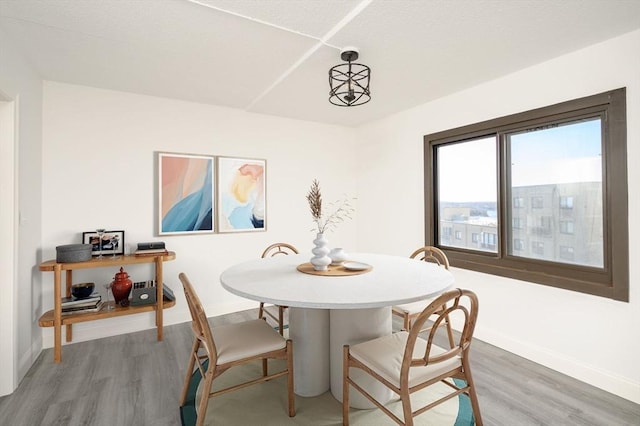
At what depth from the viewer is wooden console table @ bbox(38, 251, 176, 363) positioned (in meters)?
2.51

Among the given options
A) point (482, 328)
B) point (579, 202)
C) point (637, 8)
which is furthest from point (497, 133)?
point (482, 328)

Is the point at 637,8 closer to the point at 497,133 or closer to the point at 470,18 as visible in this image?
the point at 470,18

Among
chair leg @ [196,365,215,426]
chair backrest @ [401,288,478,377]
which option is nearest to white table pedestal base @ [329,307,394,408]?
chair backrest @ [401,288,478,377]

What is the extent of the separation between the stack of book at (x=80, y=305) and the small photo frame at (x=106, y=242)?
1.31 feet

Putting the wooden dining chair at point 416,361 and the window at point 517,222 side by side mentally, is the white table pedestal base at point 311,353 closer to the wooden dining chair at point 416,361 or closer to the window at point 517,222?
the wooden dining chair at point 416,361

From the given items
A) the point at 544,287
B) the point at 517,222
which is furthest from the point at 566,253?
the point at 517,222

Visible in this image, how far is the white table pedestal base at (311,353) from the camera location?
2.06 m

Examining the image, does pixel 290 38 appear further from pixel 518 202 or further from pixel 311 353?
pixel 518 202

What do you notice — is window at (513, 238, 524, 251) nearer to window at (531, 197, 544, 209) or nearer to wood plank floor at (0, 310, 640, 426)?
window at (531, 197, 544, 209)

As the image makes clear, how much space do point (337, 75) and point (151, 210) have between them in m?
2.25

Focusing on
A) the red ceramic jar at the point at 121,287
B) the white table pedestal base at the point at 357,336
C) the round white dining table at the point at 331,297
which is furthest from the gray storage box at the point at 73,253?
the white table pedestal base at the point at 357,336

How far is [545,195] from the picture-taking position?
2.59 metres

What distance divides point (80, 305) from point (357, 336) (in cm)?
236

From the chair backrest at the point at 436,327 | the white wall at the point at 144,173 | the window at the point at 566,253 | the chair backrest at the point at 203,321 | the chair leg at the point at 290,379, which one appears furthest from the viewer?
the white wall at the point at 144,173
